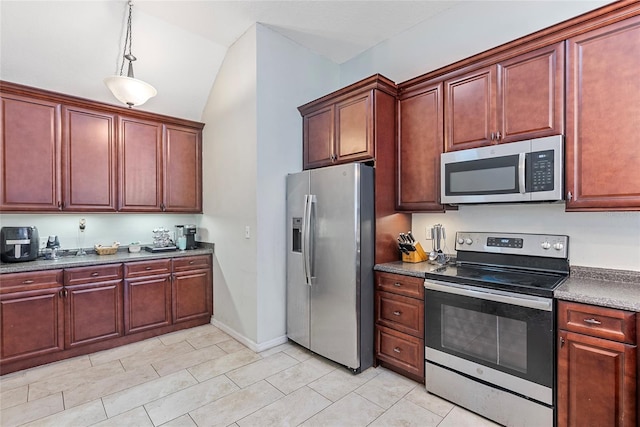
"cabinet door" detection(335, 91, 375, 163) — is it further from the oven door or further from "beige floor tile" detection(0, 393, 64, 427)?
"beige floor tile" detection(0, 393, 64, 427)

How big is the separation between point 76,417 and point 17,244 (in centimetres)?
172

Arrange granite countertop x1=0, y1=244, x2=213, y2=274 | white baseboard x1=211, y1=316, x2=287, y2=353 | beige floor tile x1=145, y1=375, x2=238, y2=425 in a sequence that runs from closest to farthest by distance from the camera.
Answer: beige floor tile x1=145, y1=375, x2=238, y2=425 → granite countertop x1=0, y1=244, x2=213, y2=274 → white baseboard x1=211, y1=316, x2=287, y2=353

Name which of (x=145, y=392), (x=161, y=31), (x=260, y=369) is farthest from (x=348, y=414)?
(x=161, y=31)

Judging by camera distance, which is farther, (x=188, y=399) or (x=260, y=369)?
(x=260, y=369)

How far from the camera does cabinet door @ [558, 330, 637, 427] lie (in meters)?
1.54

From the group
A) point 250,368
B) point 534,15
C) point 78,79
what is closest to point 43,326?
point 250,368

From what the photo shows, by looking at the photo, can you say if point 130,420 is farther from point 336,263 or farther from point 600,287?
point 600,287

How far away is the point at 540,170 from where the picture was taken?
202 cm

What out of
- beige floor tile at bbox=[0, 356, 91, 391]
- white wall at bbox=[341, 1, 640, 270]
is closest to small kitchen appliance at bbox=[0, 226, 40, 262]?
beige floor tile at bbox=[0, 356, 91, 391]

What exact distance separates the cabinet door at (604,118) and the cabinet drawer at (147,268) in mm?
3692

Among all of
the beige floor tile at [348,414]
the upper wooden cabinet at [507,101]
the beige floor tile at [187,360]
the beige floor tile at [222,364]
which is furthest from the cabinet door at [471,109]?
the beige floor tile at [187,360]

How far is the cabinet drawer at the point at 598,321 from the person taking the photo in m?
1.54

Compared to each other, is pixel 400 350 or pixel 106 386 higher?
pixel 400 350

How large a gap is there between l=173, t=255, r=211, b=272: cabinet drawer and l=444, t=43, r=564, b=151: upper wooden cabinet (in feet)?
9.71
